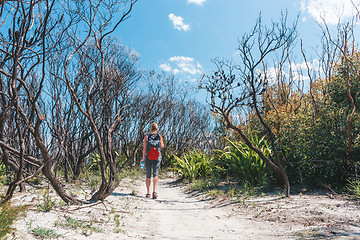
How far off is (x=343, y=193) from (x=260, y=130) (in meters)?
4.65

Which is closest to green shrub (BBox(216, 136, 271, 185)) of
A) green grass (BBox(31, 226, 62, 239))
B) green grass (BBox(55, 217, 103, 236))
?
green grass (BBox(55, 217, 103, 236))

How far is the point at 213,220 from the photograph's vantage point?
13.0ft

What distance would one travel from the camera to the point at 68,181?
6.45m

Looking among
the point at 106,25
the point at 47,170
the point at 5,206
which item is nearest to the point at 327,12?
the point at 106,25

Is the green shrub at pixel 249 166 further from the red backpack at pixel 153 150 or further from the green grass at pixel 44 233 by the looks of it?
the green grass at pixel 44 233

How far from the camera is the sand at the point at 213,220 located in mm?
2812

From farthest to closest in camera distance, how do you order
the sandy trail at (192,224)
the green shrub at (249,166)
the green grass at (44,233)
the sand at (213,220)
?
the green shrub at (249,166) < the sandy trail at (192,224) < the sand at (213,220) < the green grass at (44,233)

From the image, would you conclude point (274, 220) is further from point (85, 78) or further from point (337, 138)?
point (85, 78)

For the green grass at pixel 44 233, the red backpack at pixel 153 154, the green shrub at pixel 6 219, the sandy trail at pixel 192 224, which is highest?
the red backpack at pixel 153 154

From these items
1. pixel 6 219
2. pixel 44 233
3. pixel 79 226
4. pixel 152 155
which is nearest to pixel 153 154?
pixel 152 155

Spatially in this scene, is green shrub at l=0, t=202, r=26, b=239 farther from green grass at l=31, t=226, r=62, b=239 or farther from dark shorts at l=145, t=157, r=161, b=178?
dark shorts at l=145, t=157, r=161, b=178

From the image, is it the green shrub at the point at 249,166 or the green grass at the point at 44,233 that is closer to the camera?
the green grass at the point at 44,233

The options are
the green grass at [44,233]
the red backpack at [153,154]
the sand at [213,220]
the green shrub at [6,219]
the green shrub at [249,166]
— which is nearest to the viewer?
the green shrub at [6,219]

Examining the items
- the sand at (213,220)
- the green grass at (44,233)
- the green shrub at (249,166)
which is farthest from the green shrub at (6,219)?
the green shrub at (249,166)
